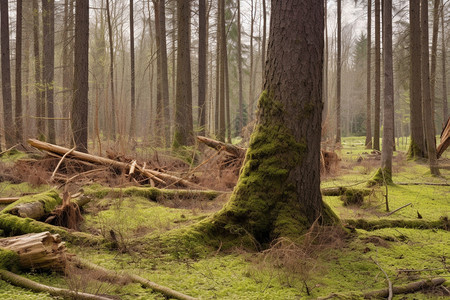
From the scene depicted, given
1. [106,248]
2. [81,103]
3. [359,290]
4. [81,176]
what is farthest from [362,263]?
[81,103]

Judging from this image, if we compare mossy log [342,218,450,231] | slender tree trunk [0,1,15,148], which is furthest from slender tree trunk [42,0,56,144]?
mossy log [342,218,450,231]

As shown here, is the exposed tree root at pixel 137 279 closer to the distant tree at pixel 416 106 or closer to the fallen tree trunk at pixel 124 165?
the fallen tree trunk at pixel 124 165

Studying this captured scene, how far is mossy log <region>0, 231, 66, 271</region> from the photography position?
2.84 m

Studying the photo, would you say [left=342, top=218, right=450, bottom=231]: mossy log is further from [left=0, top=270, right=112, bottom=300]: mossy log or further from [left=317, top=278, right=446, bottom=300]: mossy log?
[left=0, top=270, right=112, bottom=300]: mossy log

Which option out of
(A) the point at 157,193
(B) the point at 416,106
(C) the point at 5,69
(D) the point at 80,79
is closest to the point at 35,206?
(A) the point at 157,193

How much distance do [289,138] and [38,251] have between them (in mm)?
2706

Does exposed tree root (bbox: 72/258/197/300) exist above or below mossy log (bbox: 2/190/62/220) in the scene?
below

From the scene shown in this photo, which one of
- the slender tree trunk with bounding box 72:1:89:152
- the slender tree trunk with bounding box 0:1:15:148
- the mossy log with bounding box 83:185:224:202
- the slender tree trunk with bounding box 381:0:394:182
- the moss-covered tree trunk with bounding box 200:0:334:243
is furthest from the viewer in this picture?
the slender tree trunk with bounding box 0:1:15:148

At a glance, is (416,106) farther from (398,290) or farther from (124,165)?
(398,290)

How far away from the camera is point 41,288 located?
2.54 m

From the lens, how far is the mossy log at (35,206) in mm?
3988

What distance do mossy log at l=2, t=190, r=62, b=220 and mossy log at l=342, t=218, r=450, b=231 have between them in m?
3.92

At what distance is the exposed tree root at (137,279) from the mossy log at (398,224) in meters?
2.88

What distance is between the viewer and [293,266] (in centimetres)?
315
